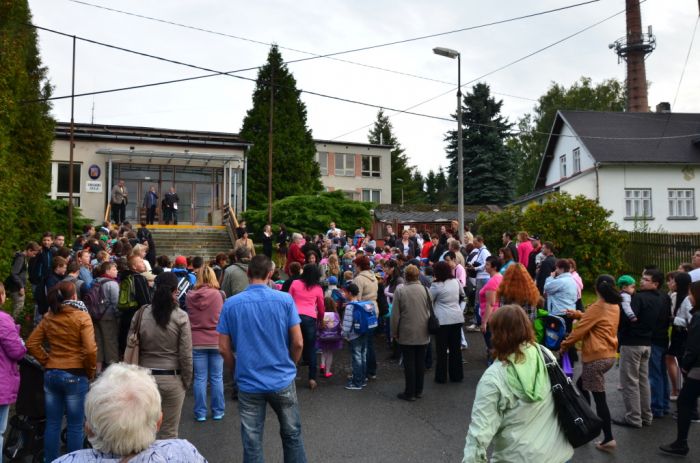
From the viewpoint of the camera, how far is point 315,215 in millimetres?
25641

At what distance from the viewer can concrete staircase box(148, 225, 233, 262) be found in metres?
23.7

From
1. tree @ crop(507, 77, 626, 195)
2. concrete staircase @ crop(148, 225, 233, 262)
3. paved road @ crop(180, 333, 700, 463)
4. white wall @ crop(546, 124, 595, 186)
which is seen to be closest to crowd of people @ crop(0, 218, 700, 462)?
paved road @ crop(180, 333, 700, 463)

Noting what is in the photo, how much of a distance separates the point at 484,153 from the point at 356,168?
10827 millimetres

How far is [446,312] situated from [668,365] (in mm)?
3120

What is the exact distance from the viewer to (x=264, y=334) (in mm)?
4594

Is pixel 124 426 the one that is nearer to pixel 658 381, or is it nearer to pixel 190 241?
pixel 658 381

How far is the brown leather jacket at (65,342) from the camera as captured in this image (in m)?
5.40

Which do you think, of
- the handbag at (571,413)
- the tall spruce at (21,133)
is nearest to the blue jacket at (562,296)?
the handbag at (571,413)

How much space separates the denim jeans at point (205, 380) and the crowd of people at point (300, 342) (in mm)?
17

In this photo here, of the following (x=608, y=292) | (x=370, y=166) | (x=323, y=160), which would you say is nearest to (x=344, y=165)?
(x=323, y=160)

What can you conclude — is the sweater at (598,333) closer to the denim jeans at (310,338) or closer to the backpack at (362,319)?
the backpack at (362,319)

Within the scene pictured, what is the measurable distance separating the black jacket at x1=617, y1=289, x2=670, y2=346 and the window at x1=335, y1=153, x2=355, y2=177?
138 feet

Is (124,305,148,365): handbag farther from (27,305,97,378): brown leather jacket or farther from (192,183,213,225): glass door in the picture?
(192,183,213,225): glass door

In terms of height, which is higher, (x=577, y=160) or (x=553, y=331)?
(x=577, y=160)
